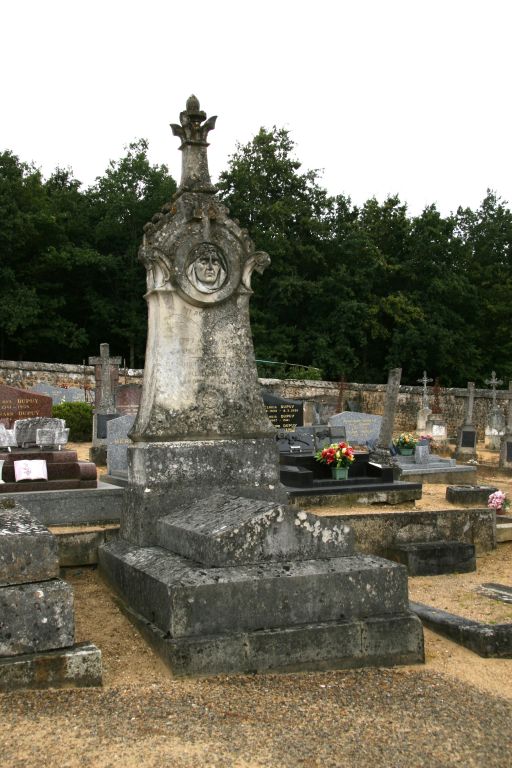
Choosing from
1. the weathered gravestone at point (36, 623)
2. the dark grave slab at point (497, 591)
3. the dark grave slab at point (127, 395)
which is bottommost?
the dark grave slab at point (497, 591)

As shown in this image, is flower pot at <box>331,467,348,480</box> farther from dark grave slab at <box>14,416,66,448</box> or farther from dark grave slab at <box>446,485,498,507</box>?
dark grave slab at <box>14,416,66,448</box>

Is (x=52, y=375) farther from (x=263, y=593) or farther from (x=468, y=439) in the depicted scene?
(x=263, y=593)

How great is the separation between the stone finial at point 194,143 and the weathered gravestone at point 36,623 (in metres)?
3.77

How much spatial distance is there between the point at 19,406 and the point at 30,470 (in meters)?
7.56

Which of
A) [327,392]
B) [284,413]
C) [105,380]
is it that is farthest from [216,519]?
[327,392]

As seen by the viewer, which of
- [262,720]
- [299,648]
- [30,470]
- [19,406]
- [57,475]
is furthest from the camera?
[19,406]

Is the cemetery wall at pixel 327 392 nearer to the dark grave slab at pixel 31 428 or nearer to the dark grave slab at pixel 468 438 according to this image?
the dark grave slab at pixel 468 438

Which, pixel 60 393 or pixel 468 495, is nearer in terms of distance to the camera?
pixel 468 495

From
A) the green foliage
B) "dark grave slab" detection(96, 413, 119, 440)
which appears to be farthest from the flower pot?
the green foliage

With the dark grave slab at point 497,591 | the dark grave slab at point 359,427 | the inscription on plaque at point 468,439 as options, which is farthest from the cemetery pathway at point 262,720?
the inscription on plaque at point 468,439

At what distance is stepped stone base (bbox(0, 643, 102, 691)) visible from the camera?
4.09 m

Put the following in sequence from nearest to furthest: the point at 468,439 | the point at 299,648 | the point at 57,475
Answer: the point at 299,648, the point at 57,475, the point at 468,439

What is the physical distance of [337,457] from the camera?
10.2 metres

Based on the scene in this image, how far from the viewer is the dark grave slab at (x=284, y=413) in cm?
1650
